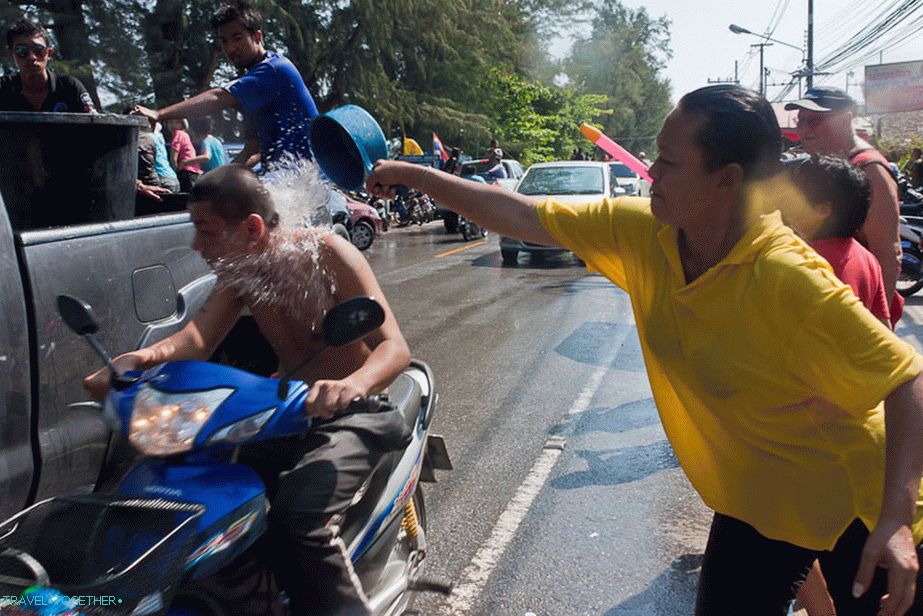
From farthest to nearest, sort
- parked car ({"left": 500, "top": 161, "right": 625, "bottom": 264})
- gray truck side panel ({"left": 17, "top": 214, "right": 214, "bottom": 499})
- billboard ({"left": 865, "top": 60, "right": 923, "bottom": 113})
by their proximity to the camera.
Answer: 1. billboard ({"left": 865, "top": 60, "right": 923, "bottom": 113})
2. parked car ({"left": 500, "top": 161, "right": 625, "bottom": 264})
3. gray truck side panel ({"left": 17, "top": 214, "right": 214, "bottom": 499})

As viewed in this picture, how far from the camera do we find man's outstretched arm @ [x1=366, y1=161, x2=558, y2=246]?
2.46m

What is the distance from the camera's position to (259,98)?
4.75m

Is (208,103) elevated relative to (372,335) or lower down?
elevated

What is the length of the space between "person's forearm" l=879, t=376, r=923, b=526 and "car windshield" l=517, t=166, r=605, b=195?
1301 centimetres

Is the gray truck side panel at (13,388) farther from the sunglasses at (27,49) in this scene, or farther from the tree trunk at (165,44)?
the tree trunk at (165,44)

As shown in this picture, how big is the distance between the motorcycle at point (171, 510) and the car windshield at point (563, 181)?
12712mm

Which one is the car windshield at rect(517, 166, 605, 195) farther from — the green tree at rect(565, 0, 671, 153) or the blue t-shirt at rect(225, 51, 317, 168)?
the green tree at rect(565, 0, 671, 153)

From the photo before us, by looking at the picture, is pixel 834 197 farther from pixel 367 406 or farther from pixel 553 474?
pixel 553 474

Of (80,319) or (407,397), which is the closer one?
(80,319)

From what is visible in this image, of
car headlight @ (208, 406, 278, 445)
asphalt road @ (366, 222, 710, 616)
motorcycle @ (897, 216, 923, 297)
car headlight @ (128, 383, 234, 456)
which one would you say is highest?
car headlight @ (128, 383, 234, 456)

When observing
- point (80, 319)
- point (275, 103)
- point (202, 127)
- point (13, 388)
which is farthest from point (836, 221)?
point (202, 127)

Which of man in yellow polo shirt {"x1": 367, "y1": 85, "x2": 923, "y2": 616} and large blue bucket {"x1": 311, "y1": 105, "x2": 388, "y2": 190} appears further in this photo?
large blue bucket {"x1": 311, "y1": 105, "x2": 388, "y2": 190}

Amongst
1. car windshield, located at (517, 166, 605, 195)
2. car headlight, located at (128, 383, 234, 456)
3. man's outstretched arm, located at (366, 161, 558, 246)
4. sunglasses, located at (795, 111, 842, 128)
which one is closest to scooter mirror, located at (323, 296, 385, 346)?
car headlight, located at (128, 383, 234, 456)

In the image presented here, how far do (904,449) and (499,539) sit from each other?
2.45m
